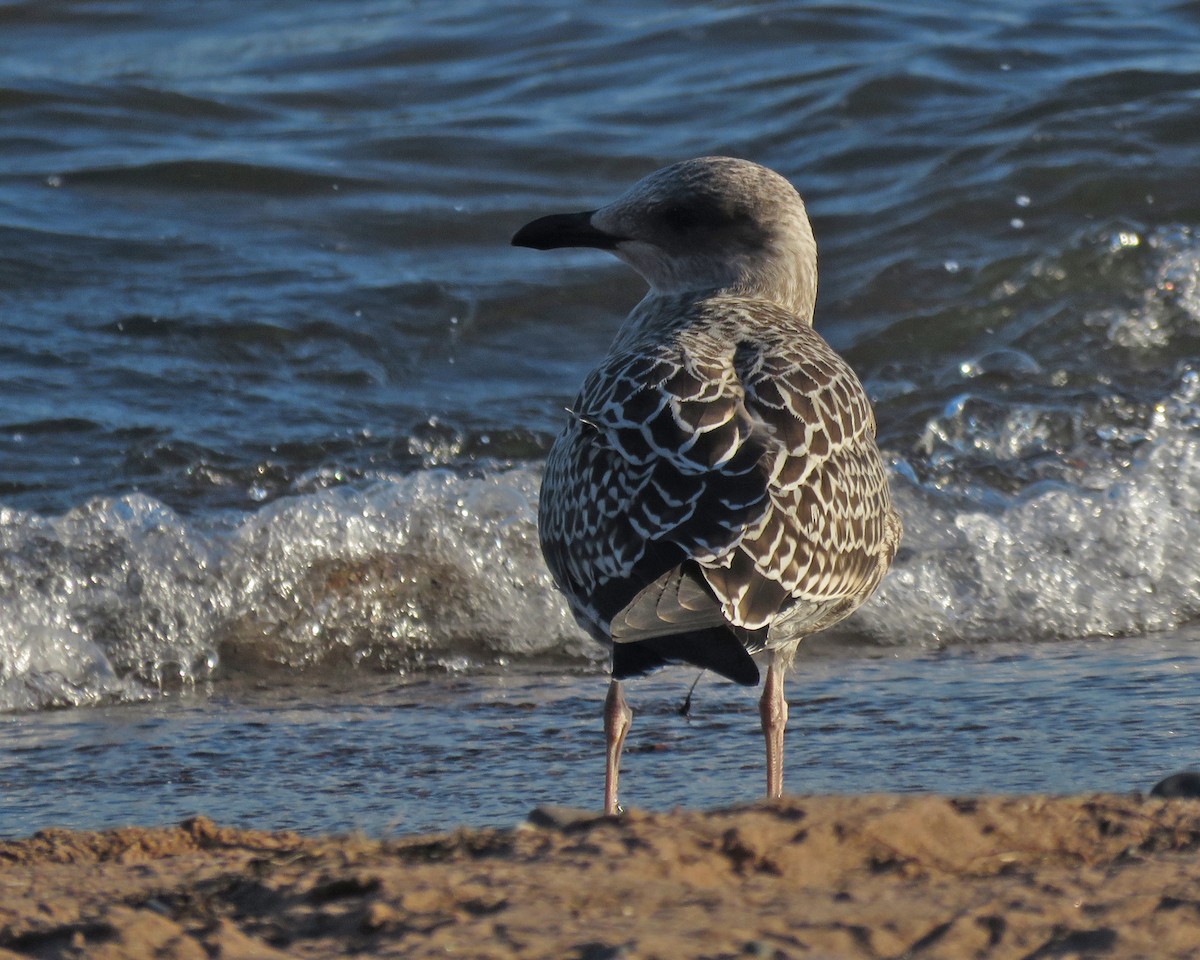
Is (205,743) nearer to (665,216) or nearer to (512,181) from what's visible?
(665,216)

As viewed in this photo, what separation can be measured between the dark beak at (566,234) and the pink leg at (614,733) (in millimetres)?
1410

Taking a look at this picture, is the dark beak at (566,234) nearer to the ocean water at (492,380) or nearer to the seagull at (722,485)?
the seagull at (722,485)

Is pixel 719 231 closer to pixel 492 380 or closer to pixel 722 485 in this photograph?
pixel 722 485

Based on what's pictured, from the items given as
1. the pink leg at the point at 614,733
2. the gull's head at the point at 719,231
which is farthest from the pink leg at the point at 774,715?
the gull's head at the point at 719,231

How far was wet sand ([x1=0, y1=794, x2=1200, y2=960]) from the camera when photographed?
2.63 m

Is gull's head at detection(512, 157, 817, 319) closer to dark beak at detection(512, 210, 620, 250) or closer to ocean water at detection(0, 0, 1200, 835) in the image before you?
dark beak at detection(512, 210, 620, 250)

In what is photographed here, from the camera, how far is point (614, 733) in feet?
14.8

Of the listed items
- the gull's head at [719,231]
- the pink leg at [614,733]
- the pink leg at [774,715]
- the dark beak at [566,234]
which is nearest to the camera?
the pink leg at [614,733]

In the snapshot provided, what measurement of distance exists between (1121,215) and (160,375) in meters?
5.22

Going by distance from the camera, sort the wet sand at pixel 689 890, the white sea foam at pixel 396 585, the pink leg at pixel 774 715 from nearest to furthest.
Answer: the wet sand at pixel 689 890
the pink leg at pixel 774 715
the white sea foam at pixel 396 585

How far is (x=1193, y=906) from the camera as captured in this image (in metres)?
2.76

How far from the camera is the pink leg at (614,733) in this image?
4441 mm

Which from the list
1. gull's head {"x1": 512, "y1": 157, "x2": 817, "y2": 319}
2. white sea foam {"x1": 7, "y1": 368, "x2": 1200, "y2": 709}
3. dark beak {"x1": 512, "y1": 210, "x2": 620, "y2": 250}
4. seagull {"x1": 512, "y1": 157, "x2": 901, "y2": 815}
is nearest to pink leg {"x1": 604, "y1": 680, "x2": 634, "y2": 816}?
seagull {"x1": 512, "y1": 157, "x2": 901, "y2": 815}

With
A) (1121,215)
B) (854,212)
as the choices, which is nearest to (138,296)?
(854,212)
